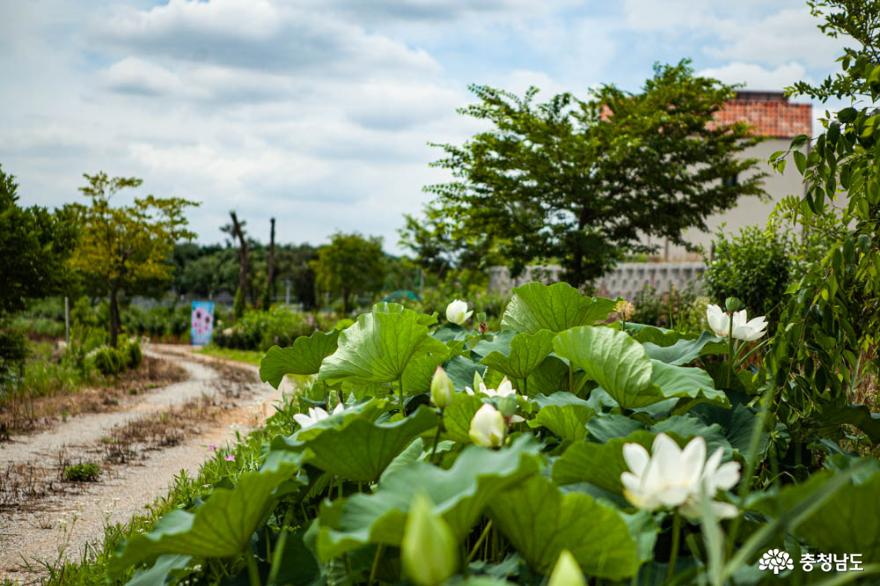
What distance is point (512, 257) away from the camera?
49.5 feet

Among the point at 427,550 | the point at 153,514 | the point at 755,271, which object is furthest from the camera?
the point at 755,271

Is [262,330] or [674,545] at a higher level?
[674,545]

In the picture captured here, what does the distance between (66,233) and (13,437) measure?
4.01 m

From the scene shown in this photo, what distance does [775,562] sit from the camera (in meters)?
1.27

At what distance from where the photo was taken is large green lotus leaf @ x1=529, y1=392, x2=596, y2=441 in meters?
1.56

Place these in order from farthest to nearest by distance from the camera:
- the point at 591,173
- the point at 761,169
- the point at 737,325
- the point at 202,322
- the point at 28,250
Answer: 1. the point at 761,169
2. the point at 202,322
3. the point at 591,173
4. the point at 28,250
5. the point at 737,325

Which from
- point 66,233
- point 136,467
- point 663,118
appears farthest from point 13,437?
point 663,118

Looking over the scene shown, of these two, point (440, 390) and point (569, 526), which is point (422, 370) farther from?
point (569, 526)

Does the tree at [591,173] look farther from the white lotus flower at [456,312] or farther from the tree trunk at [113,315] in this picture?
the white lotus flower at [456,312]

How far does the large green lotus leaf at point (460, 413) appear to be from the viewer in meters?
1.52

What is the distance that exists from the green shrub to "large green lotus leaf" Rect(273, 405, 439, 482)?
4852 millimetres

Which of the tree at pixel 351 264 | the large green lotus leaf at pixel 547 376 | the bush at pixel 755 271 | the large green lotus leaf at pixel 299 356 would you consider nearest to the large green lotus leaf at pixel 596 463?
the large green lotus leaf at pixel 547 376

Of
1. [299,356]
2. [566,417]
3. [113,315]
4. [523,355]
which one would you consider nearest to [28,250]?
[113,315]

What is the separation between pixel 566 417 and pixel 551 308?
632 millimetres
